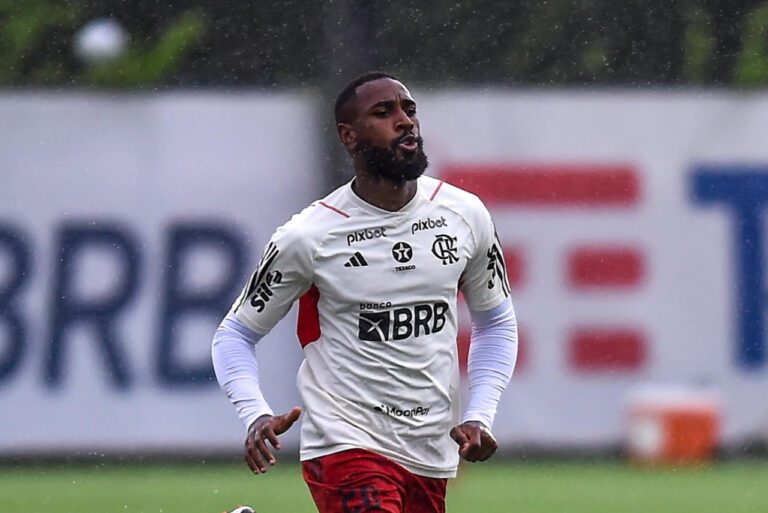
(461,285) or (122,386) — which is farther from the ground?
(461,285)

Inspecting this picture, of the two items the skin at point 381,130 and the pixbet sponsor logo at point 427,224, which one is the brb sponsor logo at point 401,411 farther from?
the pixbet sponsor logo at point 427,224

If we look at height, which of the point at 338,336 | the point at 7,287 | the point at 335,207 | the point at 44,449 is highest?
the point at 335,207

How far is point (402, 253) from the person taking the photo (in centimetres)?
529

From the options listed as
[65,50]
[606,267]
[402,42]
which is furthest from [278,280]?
[65,50]

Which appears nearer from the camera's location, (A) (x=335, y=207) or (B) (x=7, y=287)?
(A) (x=335, y=207)

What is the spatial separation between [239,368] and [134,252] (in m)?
7.03

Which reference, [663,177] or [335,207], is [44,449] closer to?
[663,177]

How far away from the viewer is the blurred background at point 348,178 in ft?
40.0

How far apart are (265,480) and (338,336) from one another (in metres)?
6.07

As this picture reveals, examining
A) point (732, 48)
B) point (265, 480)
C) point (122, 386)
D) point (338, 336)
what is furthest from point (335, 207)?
point (732, 48)

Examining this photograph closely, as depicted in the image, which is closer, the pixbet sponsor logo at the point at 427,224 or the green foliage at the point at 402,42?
the pixbet sponsor logo at the point at 427,224

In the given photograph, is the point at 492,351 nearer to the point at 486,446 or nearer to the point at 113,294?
the point at 486,446

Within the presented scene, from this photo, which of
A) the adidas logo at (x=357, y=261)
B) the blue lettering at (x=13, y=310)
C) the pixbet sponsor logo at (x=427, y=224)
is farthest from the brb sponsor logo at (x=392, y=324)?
the blue lettering at (x=13, y=310)

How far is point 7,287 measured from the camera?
12.1 metres
